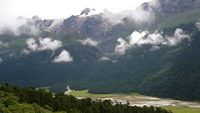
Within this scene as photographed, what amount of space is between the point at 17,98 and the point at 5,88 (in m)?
17.3

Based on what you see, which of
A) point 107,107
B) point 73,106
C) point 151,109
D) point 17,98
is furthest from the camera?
point 151,109

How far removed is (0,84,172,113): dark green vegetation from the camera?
378 feet

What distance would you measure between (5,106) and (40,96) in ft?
108

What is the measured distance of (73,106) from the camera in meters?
154

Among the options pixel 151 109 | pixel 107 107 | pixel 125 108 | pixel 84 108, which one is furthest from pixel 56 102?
pixel 151 109

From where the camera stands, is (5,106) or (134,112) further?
(134,112)

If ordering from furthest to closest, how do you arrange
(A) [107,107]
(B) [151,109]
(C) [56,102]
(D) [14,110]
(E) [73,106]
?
1. (B) [151,109]
2. (A) [107,107]
3. (E) [73,106]
4. (C) [56,102]
5. (D) [14,110]

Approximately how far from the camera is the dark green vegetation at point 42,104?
115 meters

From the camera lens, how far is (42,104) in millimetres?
141250

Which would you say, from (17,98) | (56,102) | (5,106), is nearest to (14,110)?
(5,106)

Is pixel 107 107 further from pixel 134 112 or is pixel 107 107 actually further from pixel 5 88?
pixel 5 88

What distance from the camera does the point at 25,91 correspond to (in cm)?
14600

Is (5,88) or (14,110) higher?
(5,88)

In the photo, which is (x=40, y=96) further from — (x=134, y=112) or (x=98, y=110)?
(x=134, y=112)
